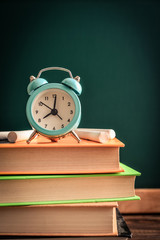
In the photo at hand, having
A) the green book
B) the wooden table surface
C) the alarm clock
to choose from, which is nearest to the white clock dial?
the alarm clock

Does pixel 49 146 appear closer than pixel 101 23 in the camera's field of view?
Yes

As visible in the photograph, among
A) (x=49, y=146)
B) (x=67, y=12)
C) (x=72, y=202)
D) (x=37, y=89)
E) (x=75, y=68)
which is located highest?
(x=67, y=12)

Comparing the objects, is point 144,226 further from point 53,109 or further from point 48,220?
point 53,109

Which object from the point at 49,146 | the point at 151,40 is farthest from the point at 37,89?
the point at 151,40

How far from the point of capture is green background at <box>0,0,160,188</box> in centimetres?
105

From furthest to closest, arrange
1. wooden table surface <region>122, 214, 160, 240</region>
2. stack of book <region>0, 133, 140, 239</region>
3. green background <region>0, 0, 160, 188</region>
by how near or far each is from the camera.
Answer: green background <region>0, 0, 160, 188</region> < wooden table surface <region>122, 214, 160, 240</region> < stack of book <region>0, 133, 140, 239</region>

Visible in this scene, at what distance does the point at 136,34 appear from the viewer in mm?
1063

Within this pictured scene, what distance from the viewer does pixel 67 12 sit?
106 centimetres

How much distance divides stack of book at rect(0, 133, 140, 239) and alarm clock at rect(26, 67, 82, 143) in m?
0.08

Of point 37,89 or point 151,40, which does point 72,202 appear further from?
point 151,40

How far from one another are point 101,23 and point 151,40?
0.28 meters

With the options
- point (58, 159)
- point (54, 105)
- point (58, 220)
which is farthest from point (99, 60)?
point (58, 220)

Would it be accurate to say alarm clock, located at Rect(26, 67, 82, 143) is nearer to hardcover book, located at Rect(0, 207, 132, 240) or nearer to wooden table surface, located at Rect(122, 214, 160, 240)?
hardcover book, located at Rect(0, 207, 132, 240)

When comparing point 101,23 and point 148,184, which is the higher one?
point 101,23
